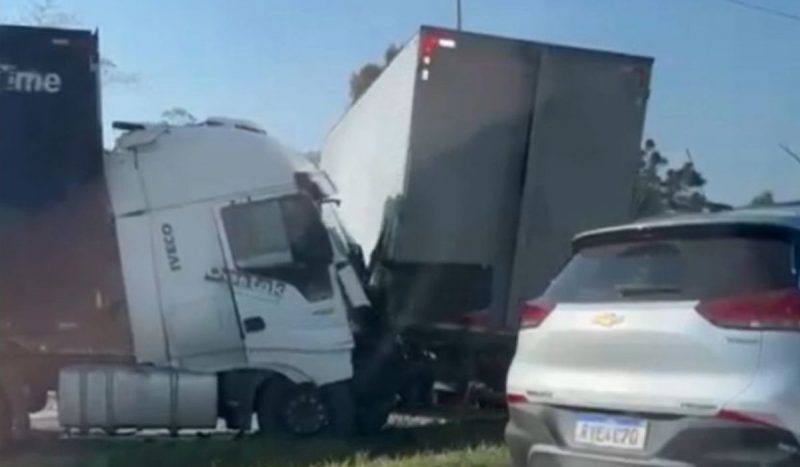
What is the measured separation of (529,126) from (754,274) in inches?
252

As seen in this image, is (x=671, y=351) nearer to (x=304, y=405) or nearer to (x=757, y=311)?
(x=757, y=311)

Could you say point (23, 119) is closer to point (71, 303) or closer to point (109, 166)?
point (109, 166)

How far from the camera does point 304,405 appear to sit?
1264 centimetres

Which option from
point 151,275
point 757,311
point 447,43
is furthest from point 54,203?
point 757,311

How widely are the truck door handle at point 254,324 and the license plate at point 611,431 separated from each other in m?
5.75

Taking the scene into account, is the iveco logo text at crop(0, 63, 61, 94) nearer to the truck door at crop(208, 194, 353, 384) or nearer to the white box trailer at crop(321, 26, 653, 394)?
the truck door at crop(208, 194, 353, 384)

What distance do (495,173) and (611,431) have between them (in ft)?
20.2

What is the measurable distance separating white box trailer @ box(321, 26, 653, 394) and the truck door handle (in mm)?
1274

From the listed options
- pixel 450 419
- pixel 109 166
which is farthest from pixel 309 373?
pixel 109 166

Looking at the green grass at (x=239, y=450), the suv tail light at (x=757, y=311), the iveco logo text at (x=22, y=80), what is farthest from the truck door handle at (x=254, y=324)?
the suv tail light at (x=757, y=311)

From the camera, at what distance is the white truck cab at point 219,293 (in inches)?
489

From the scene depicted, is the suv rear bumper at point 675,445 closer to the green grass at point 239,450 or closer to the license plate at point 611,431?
the license plate at point 611,431

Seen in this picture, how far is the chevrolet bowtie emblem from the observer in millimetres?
6992

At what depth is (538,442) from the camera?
24.3 feet
